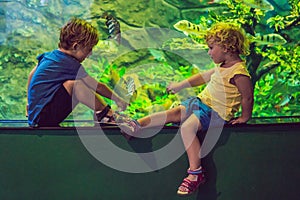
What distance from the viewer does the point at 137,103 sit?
2838mm

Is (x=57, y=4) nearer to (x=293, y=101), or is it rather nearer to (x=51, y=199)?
(x=51, y=199)

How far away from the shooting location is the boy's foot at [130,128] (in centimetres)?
208

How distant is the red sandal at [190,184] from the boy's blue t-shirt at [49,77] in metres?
0.71

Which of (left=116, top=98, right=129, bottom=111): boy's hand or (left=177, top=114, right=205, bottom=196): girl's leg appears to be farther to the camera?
(left=116, top=98, right=129, bottom=111): boy's hand

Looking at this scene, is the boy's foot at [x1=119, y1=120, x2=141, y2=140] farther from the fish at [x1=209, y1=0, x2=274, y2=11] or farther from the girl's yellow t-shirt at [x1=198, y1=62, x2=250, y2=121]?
the fish at [x1=209, y1=0, x2=274, y2=11]

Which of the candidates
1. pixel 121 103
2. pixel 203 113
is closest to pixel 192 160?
pixel 203 113

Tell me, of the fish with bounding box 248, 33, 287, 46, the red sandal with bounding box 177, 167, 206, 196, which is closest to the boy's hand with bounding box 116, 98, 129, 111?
the red sandal with bounding box 177, 167, 206, 196

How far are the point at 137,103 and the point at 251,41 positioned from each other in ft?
2.79

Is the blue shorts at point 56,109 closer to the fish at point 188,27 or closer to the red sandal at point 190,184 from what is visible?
the red sandal at point 190,184

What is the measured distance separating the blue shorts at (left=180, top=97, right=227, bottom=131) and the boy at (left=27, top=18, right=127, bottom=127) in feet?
1.28

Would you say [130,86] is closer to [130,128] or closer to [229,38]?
[130,128]

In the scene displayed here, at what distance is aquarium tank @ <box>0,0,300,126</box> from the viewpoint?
2.86 metres

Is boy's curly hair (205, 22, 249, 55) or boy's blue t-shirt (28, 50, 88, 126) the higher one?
boy's curly hair (205, 22, 249, 55)

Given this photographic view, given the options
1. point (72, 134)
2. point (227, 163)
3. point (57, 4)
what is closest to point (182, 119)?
point (227, 163)
